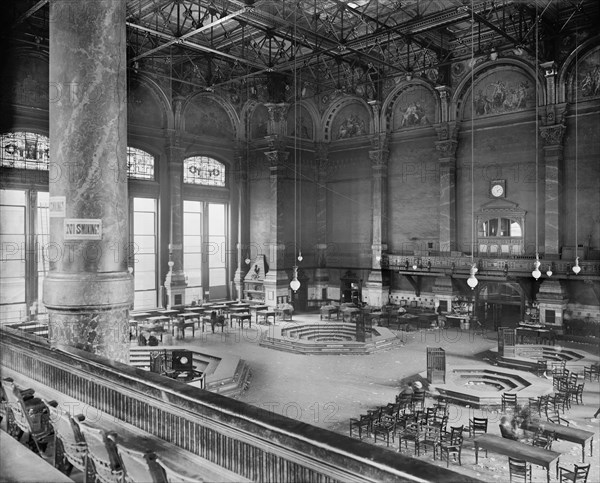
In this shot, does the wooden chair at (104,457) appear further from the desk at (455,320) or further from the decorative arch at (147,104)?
the decorative arch at (147,104)

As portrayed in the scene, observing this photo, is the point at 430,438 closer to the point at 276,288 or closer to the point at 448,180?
the point at 448,180

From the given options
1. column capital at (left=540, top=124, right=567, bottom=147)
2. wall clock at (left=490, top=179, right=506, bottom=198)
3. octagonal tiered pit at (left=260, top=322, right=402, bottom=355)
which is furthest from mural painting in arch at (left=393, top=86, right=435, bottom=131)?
octagonal tiered pit at (left=260, top=322, right=402, bottom=355)

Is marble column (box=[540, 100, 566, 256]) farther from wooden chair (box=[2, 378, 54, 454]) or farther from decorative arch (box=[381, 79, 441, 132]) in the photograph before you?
wooden chair (box=[2, 378, 54, 454])

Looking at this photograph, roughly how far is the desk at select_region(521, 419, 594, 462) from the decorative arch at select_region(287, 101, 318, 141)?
792 inches

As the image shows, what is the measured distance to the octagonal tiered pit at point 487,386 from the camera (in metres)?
12.9

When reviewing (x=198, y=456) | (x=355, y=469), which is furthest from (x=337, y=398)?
(x=355, y=469)

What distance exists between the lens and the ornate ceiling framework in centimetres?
1857

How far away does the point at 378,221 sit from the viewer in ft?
85.1

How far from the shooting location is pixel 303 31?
66.3 ft

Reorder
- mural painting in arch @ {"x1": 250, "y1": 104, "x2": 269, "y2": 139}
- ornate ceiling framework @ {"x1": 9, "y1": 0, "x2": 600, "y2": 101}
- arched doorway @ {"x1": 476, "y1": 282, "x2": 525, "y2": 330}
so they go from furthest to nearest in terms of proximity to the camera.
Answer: mural painting in arch @ {"x1": 250, "y1": 104, "x2": 269, "y2": 139}, arched doorway @ {"x1": 476, "y1": 282, "x2": 525, "y2": 330}, ornate ceiling framework @ {"x1": 9, "y1": 0, "x2": 600, "y2": 101}

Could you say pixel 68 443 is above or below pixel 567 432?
above

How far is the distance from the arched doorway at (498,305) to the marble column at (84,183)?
735 inches

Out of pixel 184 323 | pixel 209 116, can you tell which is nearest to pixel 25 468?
pixel 184 323

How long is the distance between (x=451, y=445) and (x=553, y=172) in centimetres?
1475
